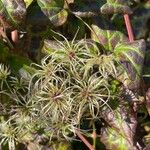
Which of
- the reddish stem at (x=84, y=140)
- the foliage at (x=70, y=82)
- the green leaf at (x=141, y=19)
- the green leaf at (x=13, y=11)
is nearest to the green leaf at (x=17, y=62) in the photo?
the foliage at (x=70, y=82)

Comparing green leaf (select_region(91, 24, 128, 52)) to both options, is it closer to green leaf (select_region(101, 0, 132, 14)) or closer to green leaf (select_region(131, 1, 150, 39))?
green leaf (select_region(101, 0, 132, 14))

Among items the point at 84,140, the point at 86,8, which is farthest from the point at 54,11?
the point at 84,140

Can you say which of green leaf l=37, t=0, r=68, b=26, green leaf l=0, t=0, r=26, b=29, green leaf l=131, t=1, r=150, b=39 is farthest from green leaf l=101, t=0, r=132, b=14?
green leaf l=131, t=1, r=150, b=39

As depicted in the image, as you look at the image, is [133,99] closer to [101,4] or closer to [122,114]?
[122,114]

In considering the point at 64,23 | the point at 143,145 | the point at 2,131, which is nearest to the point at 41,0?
the point at 64,23

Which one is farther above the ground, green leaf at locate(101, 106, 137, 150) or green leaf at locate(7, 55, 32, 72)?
green leaf at locate(7, 55, 32, 72)

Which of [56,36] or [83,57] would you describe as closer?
[83,57]
